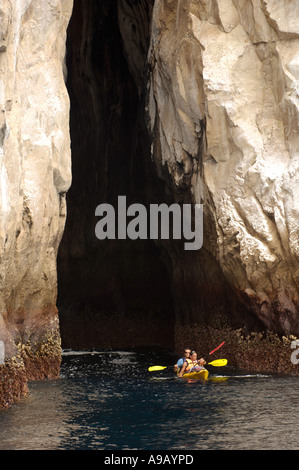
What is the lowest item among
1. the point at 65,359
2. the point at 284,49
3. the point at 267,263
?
the point at 65,359

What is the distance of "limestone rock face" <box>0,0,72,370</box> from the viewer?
15.3 metres

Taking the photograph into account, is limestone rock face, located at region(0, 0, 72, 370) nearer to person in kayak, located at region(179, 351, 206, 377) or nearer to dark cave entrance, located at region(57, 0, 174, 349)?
person in kayak, located at region(179, 351, 206, 377)

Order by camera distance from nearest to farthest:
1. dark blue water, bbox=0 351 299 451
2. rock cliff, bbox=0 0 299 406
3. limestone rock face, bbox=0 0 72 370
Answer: dark blue water, bbox=0 351 299 451 → limestone rock face, bbox=0 0 72 370 → rock cliff, bbox=0 0 299 406

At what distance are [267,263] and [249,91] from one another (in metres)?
4.87

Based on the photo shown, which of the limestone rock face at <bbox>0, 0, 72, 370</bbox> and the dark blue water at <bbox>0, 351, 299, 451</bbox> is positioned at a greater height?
the limestone rock face at <bbox>0, 0, 72, 370</bbox>

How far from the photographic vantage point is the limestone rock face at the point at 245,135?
748 inches

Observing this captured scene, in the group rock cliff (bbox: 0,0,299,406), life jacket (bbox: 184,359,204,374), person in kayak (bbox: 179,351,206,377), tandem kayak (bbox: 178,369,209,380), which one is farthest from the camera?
A: person in kayak (bbox: 179,351,206,377)

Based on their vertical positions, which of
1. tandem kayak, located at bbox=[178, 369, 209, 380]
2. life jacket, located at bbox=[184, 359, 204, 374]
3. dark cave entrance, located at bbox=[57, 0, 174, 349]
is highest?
dark cave entrance, located at bbox=[57, 0, 174, 349]

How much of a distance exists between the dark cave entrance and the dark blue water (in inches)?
396

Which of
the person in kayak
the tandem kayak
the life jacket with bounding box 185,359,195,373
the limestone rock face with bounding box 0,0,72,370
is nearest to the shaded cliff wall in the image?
the person in kayak

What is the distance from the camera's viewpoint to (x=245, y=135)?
19.7 m

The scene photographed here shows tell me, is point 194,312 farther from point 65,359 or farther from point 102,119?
point 102,119

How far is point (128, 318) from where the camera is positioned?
3020 cm

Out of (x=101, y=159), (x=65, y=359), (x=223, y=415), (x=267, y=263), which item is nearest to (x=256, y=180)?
(x=267, y=263)
